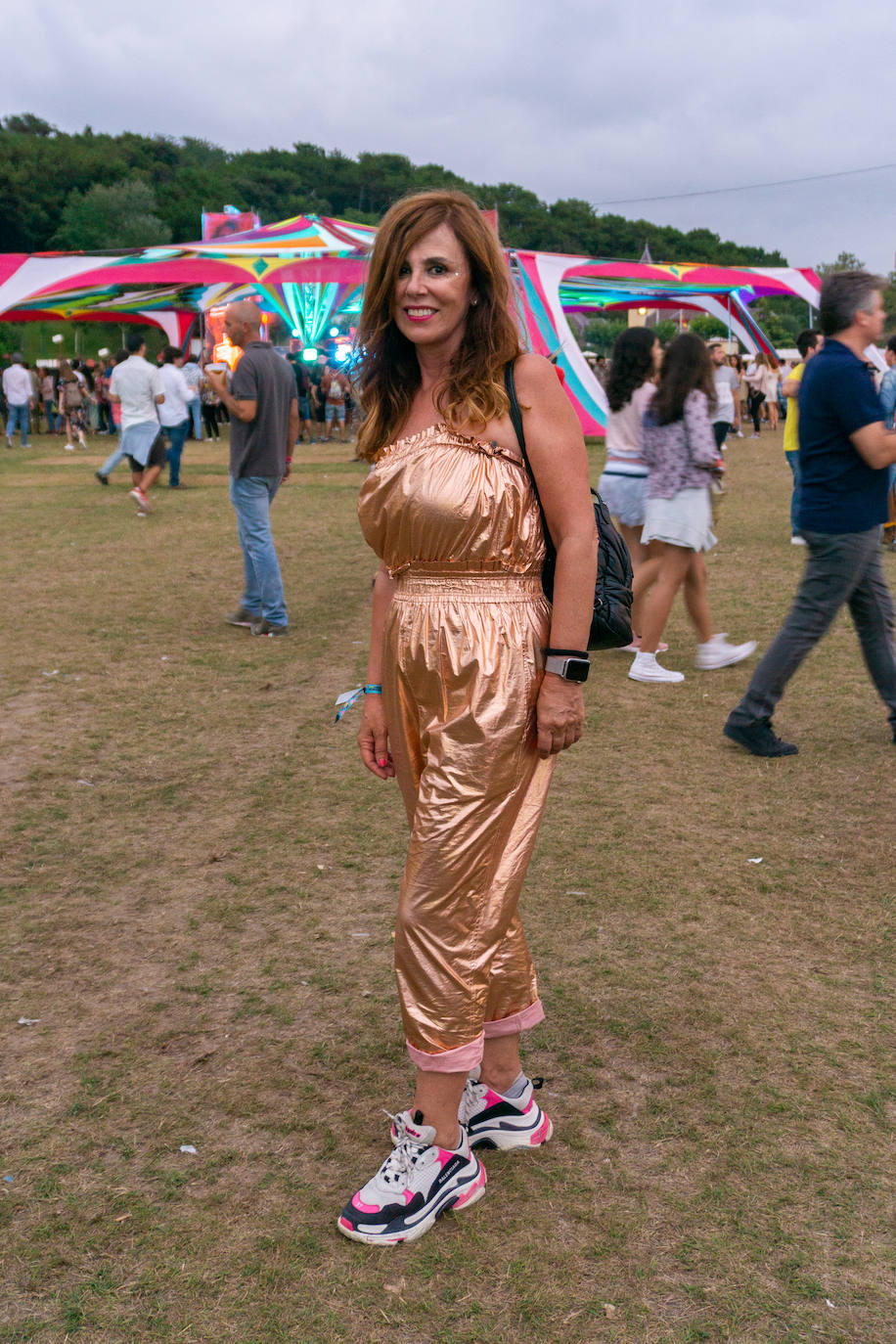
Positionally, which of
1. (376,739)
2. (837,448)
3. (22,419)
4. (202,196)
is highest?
(202,196)

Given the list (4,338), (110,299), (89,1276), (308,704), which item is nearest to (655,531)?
(308,704)

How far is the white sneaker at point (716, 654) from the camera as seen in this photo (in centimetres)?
653

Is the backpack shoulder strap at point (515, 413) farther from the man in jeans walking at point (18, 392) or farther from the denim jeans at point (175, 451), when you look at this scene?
the man in jeans walking at point (18, 392)

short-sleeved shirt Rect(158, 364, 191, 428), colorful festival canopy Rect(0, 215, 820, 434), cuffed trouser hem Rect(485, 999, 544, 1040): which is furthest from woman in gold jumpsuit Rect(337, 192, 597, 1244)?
short-sleeved shirt Rect(158, 364, 191, 428)

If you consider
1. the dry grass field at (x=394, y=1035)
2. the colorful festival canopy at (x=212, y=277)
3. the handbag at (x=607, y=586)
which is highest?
the colorful festival canopy at (x=212, y=277)

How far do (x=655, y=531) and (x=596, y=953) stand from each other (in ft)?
10.5

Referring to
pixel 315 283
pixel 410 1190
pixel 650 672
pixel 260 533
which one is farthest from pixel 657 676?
pixel 315 283

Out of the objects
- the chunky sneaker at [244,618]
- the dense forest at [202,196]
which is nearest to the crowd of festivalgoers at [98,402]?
the chunky sneaker at [244,618]

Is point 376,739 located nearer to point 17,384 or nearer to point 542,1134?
point 542,1134

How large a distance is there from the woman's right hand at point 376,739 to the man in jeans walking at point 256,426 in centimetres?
466

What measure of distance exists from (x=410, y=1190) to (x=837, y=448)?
11.4 feet

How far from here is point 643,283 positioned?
21281 mm

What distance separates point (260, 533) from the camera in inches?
285

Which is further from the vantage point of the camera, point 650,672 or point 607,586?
point 650,672
